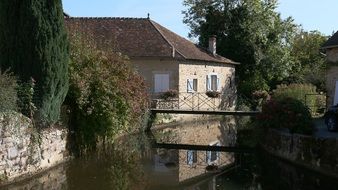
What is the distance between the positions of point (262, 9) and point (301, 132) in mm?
24545

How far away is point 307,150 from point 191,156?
16.5ft

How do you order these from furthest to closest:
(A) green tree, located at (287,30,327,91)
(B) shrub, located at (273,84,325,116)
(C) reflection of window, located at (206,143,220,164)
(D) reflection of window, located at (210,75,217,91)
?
(A) green tree, located at (287,30,327,91) → (D) reflection of window, located at (210,75,217,91) → (B) shrub, located at (273,84,325,116) → (C) reflection of window, located at (206,143,220,164)

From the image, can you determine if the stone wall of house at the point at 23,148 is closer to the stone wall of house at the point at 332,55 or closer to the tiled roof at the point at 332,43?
the tiled roof at the point at 332,43

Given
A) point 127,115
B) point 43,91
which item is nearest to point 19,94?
point 43,91

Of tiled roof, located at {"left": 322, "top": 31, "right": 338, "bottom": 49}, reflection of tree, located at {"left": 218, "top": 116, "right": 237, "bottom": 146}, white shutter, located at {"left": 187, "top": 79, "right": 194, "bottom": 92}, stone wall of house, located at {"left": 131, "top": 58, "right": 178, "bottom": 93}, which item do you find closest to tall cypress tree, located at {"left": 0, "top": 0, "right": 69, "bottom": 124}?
reflection of tree, located at {"left": 218, "top": 116, "right": 237, "bottom": 146}

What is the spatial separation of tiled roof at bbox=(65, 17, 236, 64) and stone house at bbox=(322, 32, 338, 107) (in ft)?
29.3

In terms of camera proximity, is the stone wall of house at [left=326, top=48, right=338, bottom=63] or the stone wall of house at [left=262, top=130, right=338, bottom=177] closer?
the stone wall of house at [left=262, top=130, right=338, bottom=177]

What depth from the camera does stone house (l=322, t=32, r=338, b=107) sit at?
24234 mm

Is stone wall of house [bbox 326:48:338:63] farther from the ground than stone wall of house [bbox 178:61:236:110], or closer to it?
farther from the ground

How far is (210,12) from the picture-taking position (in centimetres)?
4050

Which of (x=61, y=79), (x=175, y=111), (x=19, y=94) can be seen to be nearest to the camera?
(x=19, y=94)

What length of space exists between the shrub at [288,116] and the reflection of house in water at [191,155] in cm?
203

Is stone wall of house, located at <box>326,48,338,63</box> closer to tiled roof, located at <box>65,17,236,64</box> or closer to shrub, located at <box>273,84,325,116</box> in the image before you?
shrub, located at <box>273,84,325,116</box>

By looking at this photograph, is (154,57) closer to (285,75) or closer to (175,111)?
(175,111)
